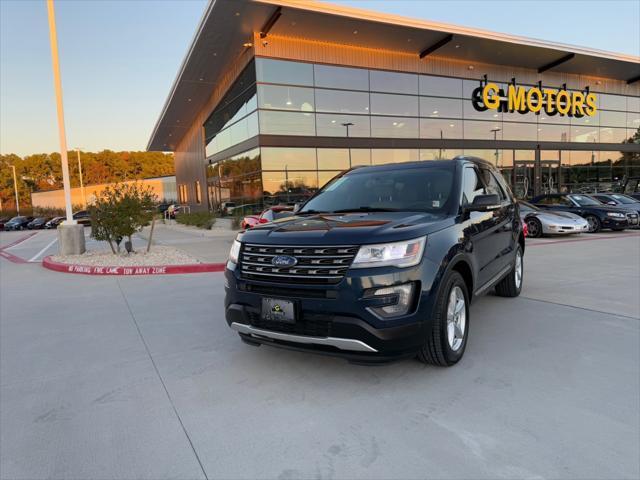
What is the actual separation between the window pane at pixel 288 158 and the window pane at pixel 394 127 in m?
3.74

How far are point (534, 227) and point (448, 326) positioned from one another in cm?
1215

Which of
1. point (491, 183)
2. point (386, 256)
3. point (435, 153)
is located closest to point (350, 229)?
point (386, 256)

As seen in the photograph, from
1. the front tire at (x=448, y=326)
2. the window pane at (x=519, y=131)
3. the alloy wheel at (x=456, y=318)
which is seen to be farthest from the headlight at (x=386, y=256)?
the window pane at (x=519, y=131)

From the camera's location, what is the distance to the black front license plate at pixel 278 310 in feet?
10.2

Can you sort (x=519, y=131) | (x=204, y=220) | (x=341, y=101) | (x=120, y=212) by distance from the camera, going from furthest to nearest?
(x=519, y=131) → (x=204, y=220) → (x=341, y=101) → (x=120, y=212)

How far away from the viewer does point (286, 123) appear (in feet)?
64.3

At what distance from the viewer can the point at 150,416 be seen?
300cm

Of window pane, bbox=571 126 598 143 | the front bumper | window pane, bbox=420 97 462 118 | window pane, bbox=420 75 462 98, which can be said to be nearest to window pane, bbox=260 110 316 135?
window pane, bbox=420 97 462 118

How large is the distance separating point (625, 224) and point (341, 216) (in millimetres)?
14817

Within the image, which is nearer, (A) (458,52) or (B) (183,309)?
(B) (183,309)

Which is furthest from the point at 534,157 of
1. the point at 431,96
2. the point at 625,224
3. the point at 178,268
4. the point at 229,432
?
the point at 229,432

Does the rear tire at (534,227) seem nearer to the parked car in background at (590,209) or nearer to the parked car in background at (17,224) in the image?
the parked car in background at (590,209)

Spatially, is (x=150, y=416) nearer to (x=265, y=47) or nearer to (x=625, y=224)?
(x=625, y=224)

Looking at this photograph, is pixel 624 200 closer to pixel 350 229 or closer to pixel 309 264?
pixel 350 229
